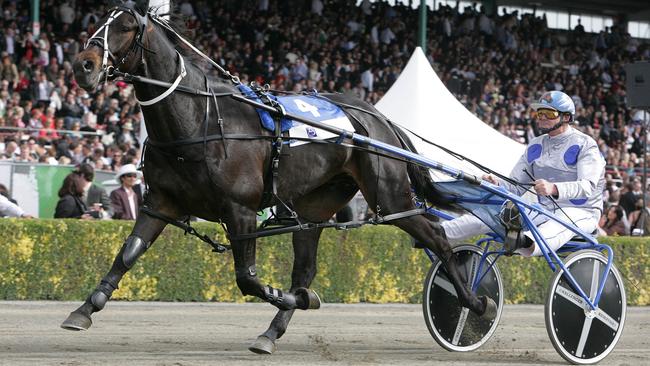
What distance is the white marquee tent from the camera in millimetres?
13995

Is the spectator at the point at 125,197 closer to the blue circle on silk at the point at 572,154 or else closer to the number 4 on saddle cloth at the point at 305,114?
the number 4 on saddle cloth at the point at 305,114

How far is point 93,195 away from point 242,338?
411 cm

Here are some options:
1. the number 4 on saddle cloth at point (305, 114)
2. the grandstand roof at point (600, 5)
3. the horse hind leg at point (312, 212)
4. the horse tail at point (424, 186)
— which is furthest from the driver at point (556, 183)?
the grandstand roof at point (600, 5)

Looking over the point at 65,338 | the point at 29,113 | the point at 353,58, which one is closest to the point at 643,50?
the point at 353,58

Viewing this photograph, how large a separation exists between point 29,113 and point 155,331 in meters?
7.26

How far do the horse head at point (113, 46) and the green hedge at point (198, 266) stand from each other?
422 cm

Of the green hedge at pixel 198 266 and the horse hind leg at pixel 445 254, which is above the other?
the horse hind leg at pixel 445 254

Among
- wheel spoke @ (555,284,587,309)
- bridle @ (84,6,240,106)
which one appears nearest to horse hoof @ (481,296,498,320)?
wheel spoke @ (555,284,587,309)

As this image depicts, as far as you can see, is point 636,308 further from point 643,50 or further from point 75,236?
point 643,50

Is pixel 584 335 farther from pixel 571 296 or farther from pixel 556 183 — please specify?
pixel 556 183

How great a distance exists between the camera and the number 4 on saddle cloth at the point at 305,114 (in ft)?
20.6

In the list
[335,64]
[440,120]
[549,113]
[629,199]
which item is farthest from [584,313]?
[335,64]

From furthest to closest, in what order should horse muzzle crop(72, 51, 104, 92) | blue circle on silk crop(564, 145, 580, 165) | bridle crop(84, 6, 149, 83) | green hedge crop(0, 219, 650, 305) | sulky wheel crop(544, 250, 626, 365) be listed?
1. green hedge crop(0, 219, 650, 305)
2. blue circle on silk crop(564, 145, 580, 165)
3. sulky wheel crop(544, 250, 626, 365)
4. bridle crop(84, 6, 149, 83)
5. horse muzzle crop(72, 51, 104, 92)

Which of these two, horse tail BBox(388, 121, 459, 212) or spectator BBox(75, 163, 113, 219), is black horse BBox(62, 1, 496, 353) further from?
spectator BBox(75, 163, 113, 219)
